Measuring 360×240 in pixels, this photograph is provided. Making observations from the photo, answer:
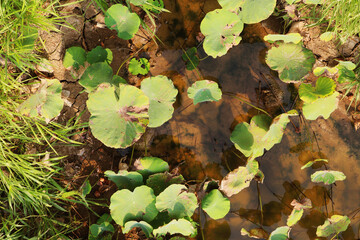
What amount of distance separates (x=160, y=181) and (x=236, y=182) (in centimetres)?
63

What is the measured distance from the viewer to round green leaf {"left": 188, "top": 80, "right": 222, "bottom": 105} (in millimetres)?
2438

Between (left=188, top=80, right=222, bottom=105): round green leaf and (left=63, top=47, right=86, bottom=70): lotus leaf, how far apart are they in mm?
933

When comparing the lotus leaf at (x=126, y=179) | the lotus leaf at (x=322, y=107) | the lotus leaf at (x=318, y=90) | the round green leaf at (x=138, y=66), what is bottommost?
the lotus leaf at (x=126, y=179)

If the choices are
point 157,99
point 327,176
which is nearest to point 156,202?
point 157,99

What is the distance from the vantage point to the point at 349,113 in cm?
269

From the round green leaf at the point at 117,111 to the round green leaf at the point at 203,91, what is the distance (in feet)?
1.39

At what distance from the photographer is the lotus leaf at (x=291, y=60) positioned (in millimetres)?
2402

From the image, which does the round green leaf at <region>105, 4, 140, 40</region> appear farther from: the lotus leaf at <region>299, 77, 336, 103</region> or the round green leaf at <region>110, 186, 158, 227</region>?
the lotus leaf at <region>299, 77, 336, 103</region>

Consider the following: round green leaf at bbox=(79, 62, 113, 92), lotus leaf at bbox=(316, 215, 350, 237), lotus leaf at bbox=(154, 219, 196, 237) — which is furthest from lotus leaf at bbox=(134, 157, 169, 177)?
lotus leaf at bbox=(316, 215, 350, 237)

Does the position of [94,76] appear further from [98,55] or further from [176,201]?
[176,201]

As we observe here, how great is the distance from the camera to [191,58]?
2678mm

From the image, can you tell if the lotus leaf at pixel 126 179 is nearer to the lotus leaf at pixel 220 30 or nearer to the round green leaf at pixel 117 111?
the round green leaf at pixel 117 111

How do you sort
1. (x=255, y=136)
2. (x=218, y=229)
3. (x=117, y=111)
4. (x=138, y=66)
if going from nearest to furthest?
(x=117, y=111) → (x=255, y=136) → (x=138, y=66) → (x=218, y=229)

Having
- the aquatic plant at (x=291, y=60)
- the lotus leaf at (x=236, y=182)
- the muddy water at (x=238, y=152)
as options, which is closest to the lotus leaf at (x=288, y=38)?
the aquatic plant at (x=291, y=60)
